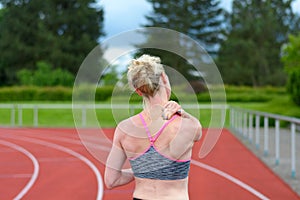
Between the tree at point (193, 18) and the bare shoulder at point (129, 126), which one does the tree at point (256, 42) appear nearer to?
the tree at point (193, 18)

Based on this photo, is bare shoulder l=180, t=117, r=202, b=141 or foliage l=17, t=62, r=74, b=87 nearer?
bare shoulder l=180, t=117, r=202, b=141

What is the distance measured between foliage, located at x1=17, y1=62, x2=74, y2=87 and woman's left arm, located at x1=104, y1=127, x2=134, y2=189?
155 feet

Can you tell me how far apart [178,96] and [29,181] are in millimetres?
7539

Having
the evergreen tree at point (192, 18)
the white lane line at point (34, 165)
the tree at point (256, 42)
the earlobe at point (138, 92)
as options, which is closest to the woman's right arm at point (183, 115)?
the earlobe at point (138, 92)

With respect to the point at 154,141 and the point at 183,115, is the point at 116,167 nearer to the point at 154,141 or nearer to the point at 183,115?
the point at 154,141

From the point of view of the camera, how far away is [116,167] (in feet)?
7.09

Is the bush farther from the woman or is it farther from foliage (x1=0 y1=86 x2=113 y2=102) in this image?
foliage (x1=0 y1=86 x2=113 y2=102)

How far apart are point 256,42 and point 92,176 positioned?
1962 inches

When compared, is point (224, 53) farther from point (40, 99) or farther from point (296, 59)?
point (296, 59)

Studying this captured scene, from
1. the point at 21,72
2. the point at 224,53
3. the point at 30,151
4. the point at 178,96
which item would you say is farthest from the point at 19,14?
the point at 178,96

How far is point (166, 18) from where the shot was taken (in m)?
51.8

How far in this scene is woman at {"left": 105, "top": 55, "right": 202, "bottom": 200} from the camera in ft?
6.44

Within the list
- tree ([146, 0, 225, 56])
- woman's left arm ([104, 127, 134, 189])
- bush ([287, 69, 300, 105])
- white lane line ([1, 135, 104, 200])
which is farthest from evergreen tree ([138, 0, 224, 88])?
woman's left arm ([104, 127, 134, 189])

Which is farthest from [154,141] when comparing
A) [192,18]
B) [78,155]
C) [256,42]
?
[256,42]
